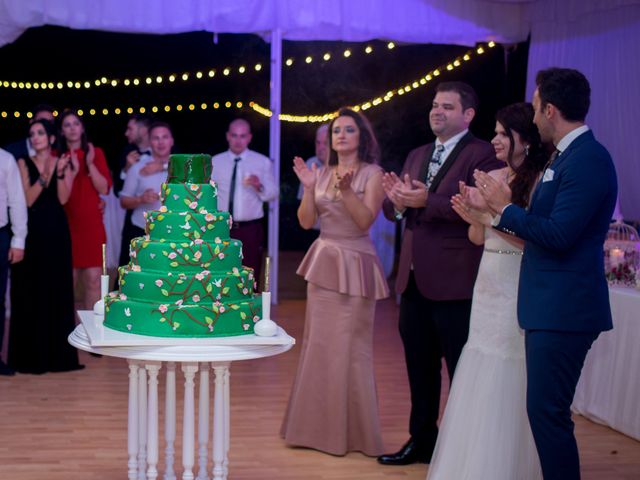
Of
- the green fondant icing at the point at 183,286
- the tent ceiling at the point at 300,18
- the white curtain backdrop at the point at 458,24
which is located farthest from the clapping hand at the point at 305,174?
the tent ceiling at the point at 300,18

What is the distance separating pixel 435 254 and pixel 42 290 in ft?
9.55

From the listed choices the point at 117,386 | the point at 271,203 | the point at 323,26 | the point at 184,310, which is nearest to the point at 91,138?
the point at 271,203

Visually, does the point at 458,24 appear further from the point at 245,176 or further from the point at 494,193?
the point at 494,193

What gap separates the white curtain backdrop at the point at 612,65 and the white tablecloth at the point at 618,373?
215 cm

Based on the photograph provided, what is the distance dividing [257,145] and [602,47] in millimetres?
4685

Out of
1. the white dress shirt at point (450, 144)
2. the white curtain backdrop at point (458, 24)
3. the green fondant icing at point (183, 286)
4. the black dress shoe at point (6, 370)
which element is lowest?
the black dress shoe at point (6, 370)

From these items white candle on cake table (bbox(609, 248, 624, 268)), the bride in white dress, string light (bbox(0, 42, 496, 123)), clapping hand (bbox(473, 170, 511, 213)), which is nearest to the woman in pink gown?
the bride in white dress

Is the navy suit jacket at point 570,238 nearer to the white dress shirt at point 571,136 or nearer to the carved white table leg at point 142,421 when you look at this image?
the white dress shirt at point 571,136

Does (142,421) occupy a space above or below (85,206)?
below

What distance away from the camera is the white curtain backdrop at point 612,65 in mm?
7223

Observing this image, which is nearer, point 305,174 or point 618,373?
point 305,174

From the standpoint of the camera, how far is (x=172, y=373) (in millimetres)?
3816

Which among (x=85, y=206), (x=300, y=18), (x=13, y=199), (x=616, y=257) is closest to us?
(x=616, y=257)

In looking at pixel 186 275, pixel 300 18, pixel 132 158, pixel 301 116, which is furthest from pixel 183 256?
pixel 301 116
